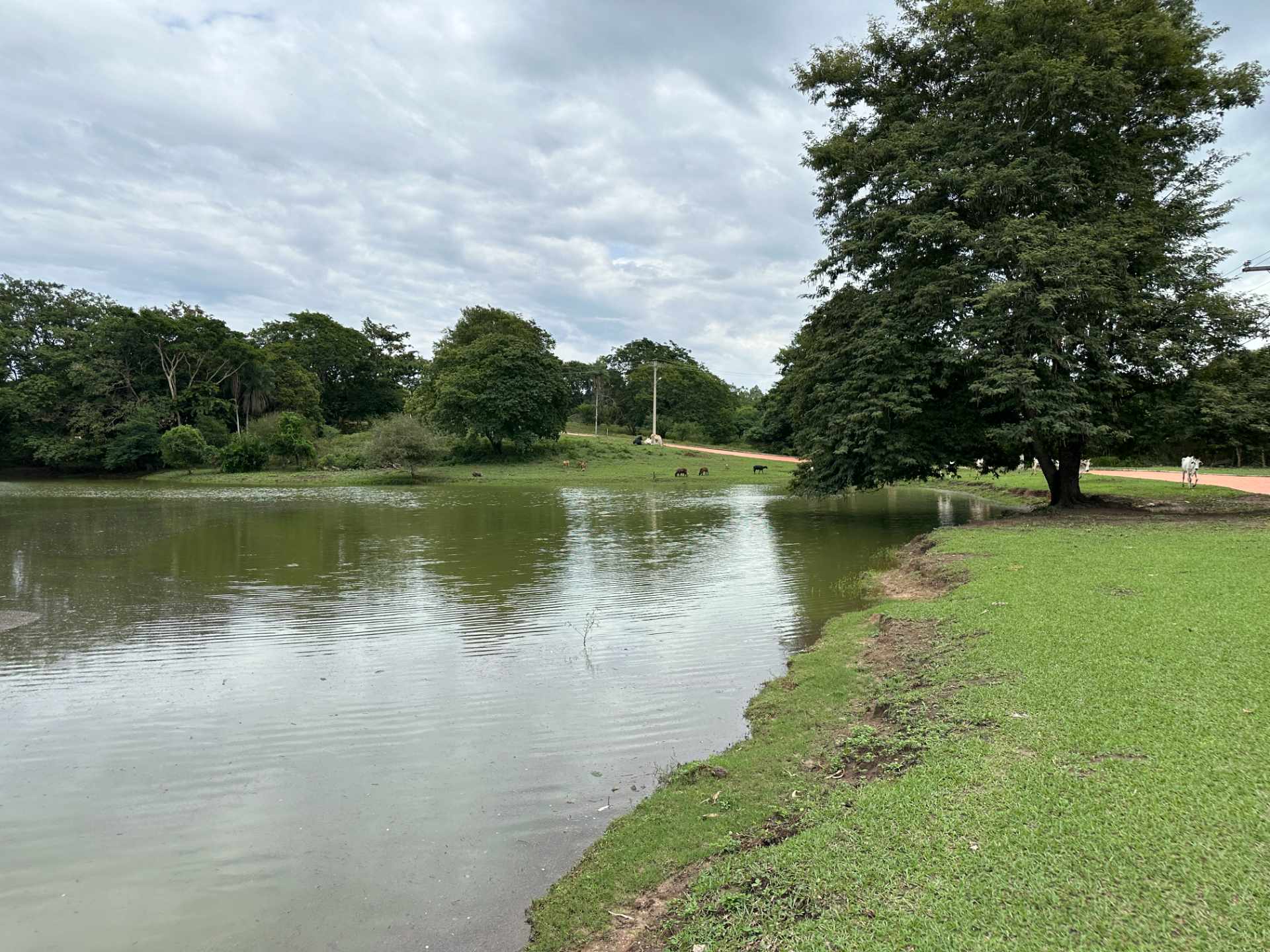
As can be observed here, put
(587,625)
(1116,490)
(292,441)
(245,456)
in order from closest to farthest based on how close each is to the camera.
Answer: (587,625) < (1116,490) < (245,456) < (292,441)

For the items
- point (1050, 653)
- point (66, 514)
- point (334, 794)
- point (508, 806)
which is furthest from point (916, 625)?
point (66, 514)

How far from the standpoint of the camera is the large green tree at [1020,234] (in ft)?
58.0

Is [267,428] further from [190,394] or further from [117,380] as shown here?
[117,380]

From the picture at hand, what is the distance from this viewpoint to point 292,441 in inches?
2044

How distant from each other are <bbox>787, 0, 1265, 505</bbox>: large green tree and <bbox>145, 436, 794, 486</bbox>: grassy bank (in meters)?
23.1

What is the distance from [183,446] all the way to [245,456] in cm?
477

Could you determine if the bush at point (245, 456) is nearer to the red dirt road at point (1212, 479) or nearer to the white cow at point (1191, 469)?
the red dirt road at point (1212, 479)

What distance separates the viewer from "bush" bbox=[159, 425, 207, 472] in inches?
2042

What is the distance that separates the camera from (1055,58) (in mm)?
17203

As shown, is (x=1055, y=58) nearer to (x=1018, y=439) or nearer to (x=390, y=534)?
(x=1018, y=439)

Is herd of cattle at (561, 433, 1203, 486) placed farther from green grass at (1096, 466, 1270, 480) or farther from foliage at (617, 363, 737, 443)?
foliage at (617, 363, 737, 443)

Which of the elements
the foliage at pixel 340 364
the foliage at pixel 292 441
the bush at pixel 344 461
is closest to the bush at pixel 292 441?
the foliage at pixel 292 441

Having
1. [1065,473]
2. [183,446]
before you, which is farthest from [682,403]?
[1065,473]

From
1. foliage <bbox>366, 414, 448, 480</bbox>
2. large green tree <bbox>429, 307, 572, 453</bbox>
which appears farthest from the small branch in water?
large green tree <bbox>429, 307, 572, 453</bbox>
